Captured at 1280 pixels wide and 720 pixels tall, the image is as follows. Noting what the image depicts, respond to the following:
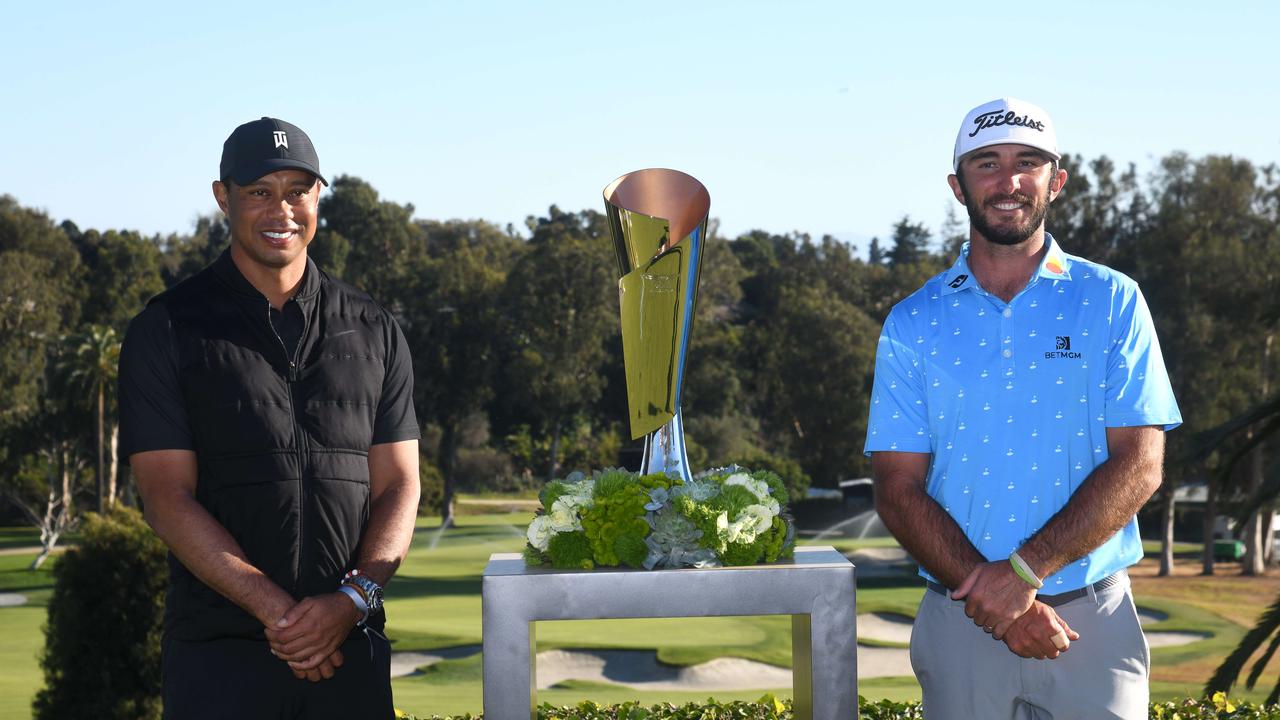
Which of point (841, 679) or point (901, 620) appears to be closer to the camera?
point (841, 679)

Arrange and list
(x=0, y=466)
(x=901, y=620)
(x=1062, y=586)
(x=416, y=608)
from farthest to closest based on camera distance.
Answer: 1. (x=0, y=466)
2. (x=416, y=608)
3. (x=901, y=620)
4. (x=1062, y=586)

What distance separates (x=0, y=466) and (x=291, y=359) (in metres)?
40.8


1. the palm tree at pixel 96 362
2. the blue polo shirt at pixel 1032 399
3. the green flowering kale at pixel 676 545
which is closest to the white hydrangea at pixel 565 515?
the green flowering kale at pixel 676 545

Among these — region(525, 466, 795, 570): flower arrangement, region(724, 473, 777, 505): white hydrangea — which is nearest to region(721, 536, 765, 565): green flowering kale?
region(525, 466, 795, 570): flower arrangement

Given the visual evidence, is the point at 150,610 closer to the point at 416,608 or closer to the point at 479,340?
the point at 416,608

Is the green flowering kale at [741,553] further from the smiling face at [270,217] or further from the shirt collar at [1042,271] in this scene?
the smiling face at [270,217]

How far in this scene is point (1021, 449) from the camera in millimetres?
3154

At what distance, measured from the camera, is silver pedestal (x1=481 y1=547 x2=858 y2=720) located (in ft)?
13.1

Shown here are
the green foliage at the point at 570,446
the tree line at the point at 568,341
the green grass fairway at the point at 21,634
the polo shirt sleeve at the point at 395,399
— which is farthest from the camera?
the green foliage at the point at 570,446

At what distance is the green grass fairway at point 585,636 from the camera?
15695mm

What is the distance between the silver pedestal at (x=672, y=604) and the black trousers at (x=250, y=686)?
0.67 meters

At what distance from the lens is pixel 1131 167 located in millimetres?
41344

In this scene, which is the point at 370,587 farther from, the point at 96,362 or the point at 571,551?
the point at 96,362

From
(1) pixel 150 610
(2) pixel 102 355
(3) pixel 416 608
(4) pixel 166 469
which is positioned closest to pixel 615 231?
(4) pixel 166 469
